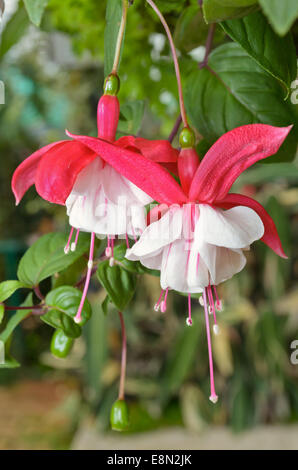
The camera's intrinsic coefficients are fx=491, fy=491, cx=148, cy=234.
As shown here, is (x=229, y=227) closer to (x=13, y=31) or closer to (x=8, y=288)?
(x=8, y=288)

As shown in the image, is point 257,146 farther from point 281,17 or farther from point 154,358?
point 154,358

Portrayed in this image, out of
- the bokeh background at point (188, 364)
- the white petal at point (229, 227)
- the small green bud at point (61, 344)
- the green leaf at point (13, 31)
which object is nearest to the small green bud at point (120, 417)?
the small green bud at point (61, 344)

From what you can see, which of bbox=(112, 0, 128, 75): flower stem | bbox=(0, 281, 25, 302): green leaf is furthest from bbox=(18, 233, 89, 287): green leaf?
bbox=(112, 0, 128, 75): flower stem

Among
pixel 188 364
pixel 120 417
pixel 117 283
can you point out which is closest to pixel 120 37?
pixel 117 283

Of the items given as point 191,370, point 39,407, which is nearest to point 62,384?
point 39,407

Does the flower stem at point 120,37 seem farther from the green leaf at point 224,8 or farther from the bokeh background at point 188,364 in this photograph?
the bokeh background at point 188,364

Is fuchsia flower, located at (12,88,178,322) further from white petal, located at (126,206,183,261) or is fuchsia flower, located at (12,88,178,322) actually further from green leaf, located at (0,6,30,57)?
green leaf, located at (0,6,30,57)
